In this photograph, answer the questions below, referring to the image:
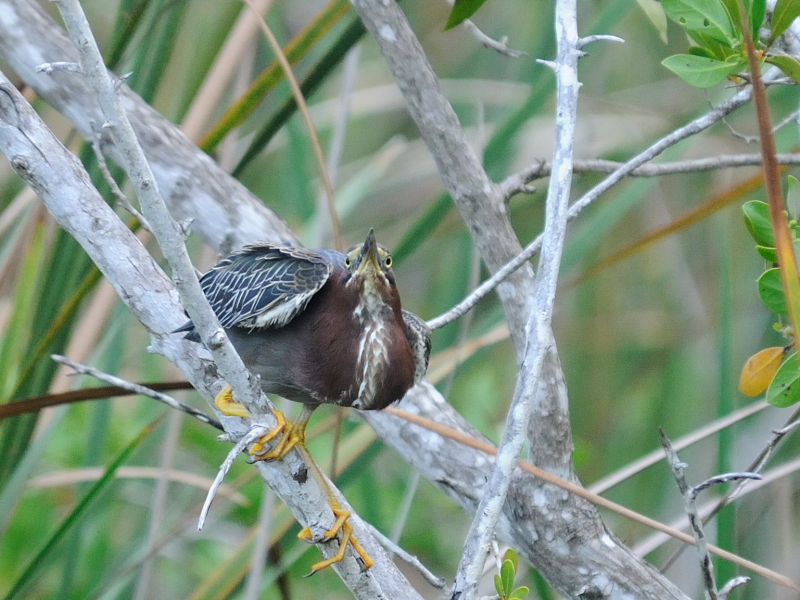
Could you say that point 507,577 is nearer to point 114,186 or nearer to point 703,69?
point 703,69

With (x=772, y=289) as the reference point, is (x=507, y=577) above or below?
below

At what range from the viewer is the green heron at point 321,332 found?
2.35 meters

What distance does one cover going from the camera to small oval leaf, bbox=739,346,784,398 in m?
1.92

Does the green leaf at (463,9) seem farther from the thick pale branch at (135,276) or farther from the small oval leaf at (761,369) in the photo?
the small oval leaf at (761,369)

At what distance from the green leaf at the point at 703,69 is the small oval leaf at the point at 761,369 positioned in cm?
57

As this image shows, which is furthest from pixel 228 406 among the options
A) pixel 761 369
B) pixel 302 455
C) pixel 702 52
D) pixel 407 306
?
pixel 407 306

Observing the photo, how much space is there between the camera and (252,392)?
191 centimetres

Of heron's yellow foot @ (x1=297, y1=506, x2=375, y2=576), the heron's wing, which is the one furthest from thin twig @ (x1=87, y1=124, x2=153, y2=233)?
heron's yellow foot @ (x1=297, y1=506, x2=375, y2=576)

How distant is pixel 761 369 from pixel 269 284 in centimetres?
122

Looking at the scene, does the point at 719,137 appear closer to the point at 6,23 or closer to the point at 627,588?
the point at 627,588

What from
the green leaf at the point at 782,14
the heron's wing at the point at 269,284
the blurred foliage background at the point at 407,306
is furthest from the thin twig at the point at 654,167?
the green leaf at the point at 782,14

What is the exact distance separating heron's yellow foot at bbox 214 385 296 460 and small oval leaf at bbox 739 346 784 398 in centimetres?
103

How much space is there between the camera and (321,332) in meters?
2.42

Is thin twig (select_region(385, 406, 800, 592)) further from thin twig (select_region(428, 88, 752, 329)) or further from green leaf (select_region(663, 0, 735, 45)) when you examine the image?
green leaf (select_region(663, 0, 735, 45))
